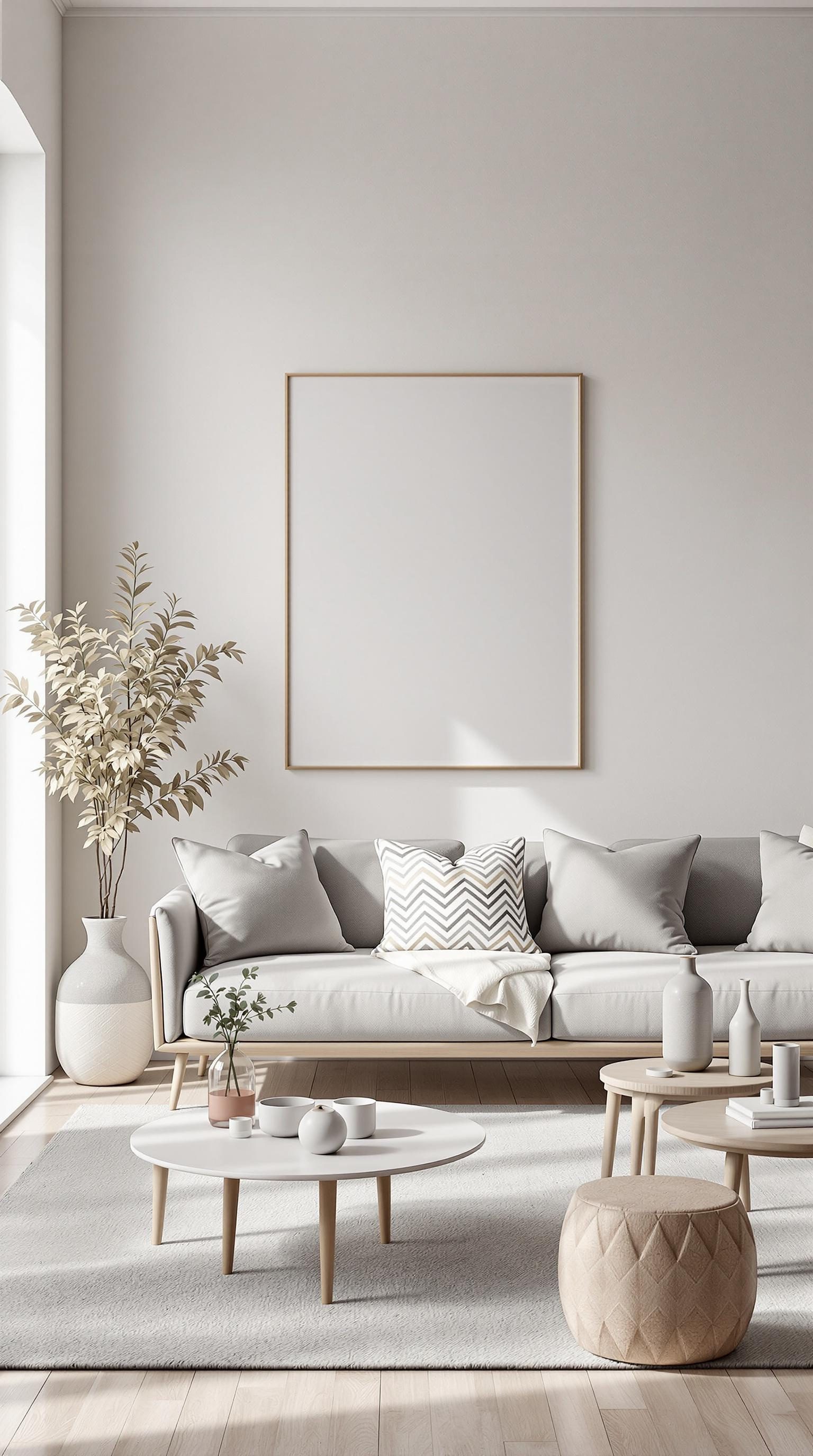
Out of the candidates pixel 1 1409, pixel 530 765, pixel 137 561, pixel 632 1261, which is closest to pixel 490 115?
pixel 137 561

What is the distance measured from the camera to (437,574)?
16.4 feet

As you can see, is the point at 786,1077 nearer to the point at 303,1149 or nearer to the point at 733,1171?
the point at 733,1171

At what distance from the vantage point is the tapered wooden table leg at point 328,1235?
2.58 metres

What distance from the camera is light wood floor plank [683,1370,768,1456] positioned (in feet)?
6.89

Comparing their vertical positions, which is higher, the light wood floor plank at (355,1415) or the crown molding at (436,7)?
the crown molding at (436,7)

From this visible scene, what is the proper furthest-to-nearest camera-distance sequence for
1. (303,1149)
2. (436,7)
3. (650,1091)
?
(436,7), (650,1091), (303,1149)

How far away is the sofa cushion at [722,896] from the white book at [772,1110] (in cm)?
170

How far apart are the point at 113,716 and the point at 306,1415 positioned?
2.69 m

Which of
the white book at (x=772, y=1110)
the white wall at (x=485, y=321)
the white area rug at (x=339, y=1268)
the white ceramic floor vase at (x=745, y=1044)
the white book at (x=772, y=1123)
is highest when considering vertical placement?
the white wall at (x=485, y=321)

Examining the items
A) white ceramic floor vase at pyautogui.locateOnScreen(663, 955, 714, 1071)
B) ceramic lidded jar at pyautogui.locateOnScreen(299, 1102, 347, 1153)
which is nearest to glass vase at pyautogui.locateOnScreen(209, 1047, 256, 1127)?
ceramic lidded jar at pyautogui.locateOnScreen(299, 1102, 347, 1153)

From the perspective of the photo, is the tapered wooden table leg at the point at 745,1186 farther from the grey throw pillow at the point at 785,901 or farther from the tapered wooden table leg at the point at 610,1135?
the grey throw pillow at the point at 785,901

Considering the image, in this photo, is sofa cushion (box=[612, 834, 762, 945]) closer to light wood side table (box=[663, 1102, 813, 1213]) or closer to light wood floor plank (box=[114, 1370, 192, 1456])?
light wood side table (box=[663, 1102, 813, 1213])

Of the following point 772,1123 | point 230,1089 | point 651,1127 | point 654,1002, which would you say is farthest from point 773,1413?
point 654,1002

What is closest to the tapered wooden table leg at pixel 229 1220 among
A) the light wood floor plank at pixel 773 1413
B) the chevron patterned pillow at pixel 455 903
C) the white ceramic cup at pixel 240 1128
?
the white ceramic cup at pixel 240 1128
